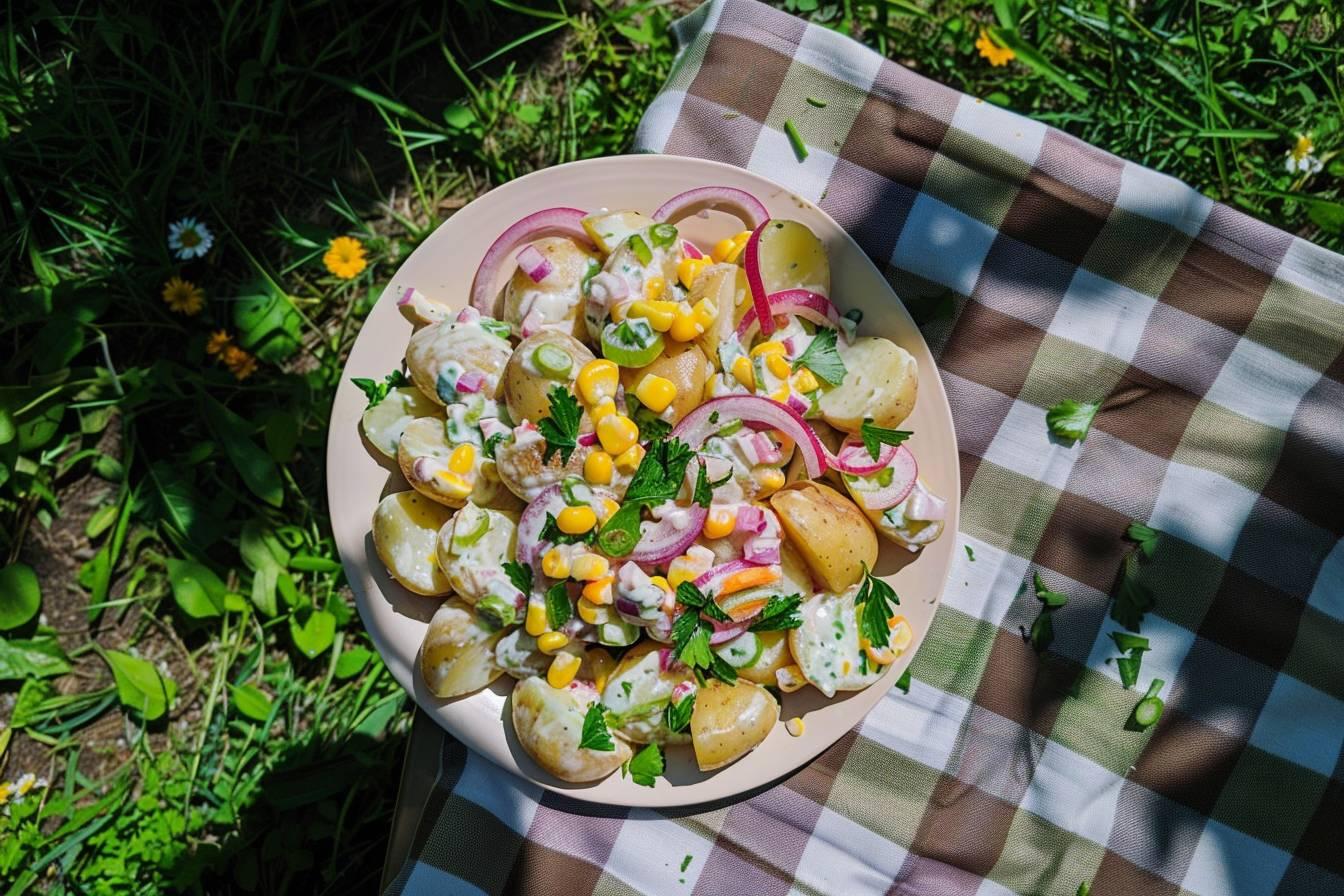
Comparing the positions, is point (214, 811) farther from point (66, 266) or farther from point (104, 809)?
point (66, 266)

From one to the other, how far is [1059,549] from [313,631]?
2.02 metres

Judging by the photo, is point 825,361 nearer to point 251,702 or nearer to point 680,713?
point 680,713

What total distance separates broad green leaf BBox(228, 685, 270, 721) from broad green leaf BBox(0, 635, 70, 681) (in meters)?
0.52

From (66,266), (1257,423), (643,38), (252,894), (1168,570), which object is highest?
(643,38)

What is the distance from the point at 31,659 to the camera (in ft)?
8.83

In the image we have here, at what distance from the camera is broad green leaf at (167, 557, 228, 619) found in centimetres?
264

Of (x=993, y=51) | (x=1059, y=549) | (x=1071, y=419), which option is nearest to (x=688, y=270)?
(x=1071, y=419)

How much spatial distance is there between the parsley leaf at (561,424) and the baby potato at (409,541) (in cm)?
34

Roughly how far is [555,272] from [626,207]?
0.89ft

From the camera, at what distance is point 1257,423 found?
7.95 feet

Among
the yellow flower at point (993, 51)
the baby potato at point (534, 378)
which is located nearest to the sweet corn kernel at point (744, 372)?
the baby potato at point (534, 378)

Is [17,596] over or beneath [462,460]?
beneath

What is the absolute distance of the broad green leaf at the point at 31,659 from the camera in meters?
2.68

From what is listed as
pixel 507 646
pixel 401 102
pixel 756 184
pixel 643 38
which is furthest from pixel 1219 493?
pixel 401 102
